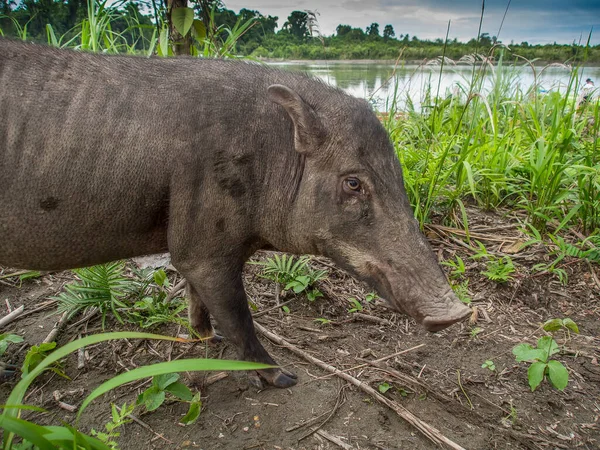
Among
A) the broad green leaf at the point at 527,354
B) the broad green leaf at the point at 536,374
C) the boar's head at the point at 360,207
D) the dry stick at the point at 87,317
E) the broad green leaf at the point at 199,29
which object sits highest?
the broad green leaf at the point at 199,29

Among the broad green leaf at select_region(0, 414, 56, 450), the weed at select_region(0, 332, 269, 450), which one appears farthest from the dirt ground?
the broad green leaf at select_region(0, 414, 56, 450)

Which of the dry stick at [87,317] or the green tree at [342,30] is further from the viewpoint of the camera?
the green tree at [342,30]

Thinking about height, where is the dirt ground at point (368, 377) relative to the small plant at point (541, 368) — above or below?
below

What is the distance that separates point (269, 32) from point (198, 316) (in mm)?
3761

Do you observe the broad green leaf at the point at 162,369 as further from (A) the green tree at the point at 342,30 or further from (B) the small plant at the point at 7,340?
(A) the green tree at the point at 342,30

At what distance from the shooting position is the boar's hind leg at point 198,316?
3.11m

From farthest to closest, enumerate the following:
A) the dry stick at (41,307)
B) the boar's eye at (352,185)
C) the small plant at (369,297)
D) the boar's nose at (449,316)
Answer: the small plant at (369,297) → the dry stick at (41,307) → the boar's eye at (352,185) → the boar's nose at (449,316)

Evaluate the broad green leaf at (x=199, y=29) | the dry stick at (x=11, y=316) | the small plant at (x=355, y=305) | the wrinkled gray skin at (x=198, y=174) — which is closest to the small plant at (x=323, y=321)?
the small plant at (x=355, y=305)

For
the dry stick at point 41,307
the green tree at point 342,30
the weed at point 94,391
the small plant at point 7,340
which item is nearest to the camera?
the weed at point 94,391

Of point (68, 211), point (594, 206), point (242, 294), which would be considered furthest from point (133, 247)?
point (594, 206)

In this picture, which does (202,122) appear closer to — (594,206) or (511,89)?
(594,206)

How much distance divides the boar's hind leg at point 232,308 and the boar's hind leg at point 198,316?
451 mm

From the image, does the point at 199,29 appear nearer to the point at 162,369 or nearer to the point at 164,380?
the point at 164,380

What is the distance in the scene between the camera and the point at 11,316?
3234mm
